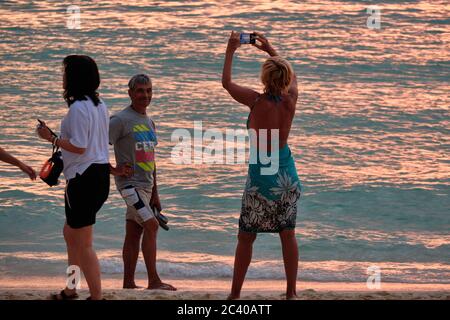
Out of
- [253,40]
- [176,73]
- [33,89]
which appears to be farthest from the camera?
[176,73]

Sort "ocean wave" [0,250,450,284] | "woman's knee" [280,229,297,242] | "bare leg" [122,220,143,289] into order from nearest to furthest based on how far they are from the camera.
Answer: "woman's knee" [280,229,297,242] → "bare leg" [122,220,143,289] → "ocean wave" [0,250,450,284]

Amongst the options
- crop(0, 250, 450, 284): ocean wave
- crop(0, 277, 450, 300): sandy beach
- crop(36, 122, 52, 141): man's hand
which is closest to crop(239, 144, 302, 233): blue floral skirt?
crop(0, 277, 450, 300): sandy beach

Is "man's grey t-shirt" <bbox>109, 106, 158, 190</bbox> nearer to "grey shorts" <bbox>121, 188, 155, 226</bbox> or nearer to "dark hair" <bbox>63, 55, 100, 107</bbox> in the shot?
"grey shorts" <bbox>121, 188, 155, 226</bbox>

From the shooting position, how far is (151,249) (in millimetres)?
7086

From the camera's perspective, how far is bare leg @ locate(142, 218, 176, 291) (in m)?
7.02

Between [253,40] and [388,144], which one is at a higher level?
[253,40]

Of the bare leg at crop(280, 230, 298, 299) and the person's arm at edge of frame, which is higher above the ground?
the person's arm at edge of frame

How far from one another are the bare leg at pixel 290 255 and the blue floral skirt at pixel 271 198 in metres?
0.05

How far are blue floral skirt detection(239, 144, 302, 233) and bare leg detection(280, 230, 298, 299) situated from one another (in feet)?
0.17
